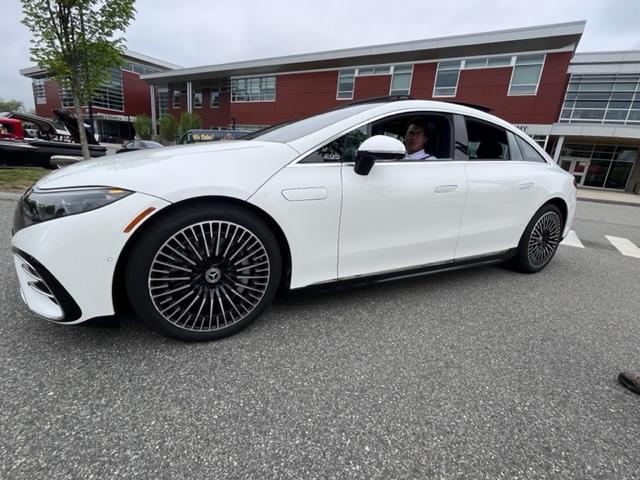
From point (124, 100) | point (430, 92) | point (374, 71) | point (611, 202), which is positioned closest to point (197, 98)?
point (124, 100)

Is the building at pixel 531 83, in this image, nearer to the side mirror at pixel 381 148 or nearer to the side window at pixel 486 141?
the side window at pixel 486 141

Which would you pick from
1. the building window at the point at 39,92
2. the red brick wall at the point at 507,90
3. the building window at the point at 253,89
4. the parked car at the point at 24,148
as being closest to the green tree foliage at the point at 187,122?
the building window at the point at 253,89

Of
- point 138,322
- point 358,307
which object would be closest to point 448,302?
point 358,307

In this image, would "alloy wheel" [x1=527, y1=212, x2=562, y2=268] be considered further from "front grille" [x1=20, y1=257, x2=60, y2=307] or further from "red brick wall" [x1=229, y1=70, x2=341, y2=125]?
"red brick wall" [x1=229, y1=70, x2=341, y2=125]

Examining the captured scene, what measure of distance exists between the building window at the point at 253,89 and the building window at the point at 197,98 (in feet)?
28.0

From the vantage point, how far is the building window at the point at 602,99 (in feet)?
60.0

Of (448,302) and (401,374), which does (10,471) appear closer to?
(401,374)

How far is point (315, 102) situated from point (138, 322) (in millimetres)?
25679

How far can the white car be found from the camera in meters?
1.55

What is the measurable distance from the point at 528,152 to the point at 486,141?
654mm

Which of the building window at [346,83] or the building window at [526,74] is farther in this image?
the building window at [346,83]

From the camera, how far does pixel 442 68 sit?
20562 millimetres

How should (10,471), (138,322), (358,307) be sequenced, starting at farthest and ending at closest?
1. (358,307)
2. (138,322)
3. (10,471)

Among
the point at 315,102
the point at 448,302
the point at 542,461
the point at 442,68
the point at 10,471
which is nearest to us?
the point at 10,471
